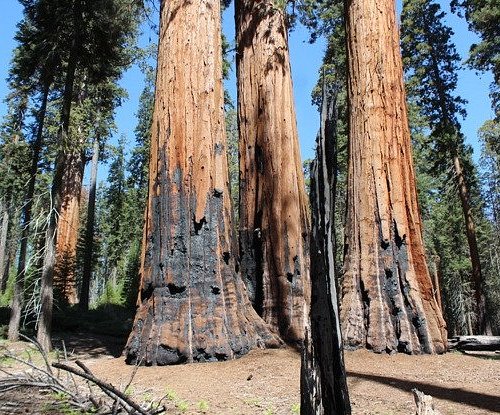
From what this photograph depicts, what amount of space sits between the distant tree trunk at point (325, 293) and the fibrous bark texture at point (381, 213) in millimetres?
4548

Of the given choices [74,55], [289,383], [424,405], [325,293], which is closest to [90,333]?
[74,55]

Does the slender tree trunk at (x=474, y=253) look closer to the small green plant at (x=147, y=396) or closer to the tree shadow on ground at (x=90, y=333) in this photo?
the tree shadow on ground at (x=90, y=333)

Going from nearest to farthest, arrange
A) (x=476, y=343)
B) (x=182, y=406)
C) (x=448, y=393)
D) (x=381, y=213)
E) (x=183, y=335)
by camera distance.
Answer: (x=182, y=406), (x=448, y=393), (x=183, y=335), (x=381, y=213), (x=476, y=343)

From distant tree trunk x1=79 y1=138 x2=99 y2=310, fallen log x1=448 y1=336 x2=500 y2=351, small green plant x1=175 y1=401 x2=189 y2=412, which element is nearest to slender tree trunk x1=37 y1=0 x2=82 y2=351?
small green plant x1=175 y1=401 x2=189 y2=412

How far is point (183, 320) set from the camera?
6023 mm

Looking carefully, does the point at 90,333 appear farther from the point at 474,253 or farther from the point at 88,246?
the point at 474,253

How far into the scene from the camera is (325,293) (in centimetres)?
221

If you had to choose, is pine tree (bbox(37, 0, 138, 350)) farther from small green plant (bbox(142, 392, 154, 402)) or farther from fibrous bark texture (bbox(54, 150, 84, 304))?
fibrous bark texture (bbox(54, 150, 84, 304))

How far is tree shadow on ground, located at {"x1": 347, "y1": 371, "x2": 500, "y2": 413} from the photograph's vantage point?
4258mm

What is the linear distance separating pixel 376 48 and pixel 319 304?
6.50m

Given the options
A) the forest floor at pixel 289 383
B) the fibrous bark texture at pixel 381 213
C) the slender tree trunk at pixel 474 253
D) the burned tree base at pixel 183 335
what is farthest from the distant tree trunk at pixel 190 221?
the slender tree trunk at pixel 474 253

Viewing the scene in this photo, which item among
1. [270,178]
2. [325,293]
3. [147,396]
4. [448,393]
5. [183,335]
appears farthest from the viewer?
[270,178]

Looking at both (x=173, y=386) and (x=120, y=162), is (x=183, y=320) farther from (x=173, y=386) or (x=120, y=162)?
(x=120, y=162)

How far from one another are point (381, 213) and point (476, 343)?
3030 mm
